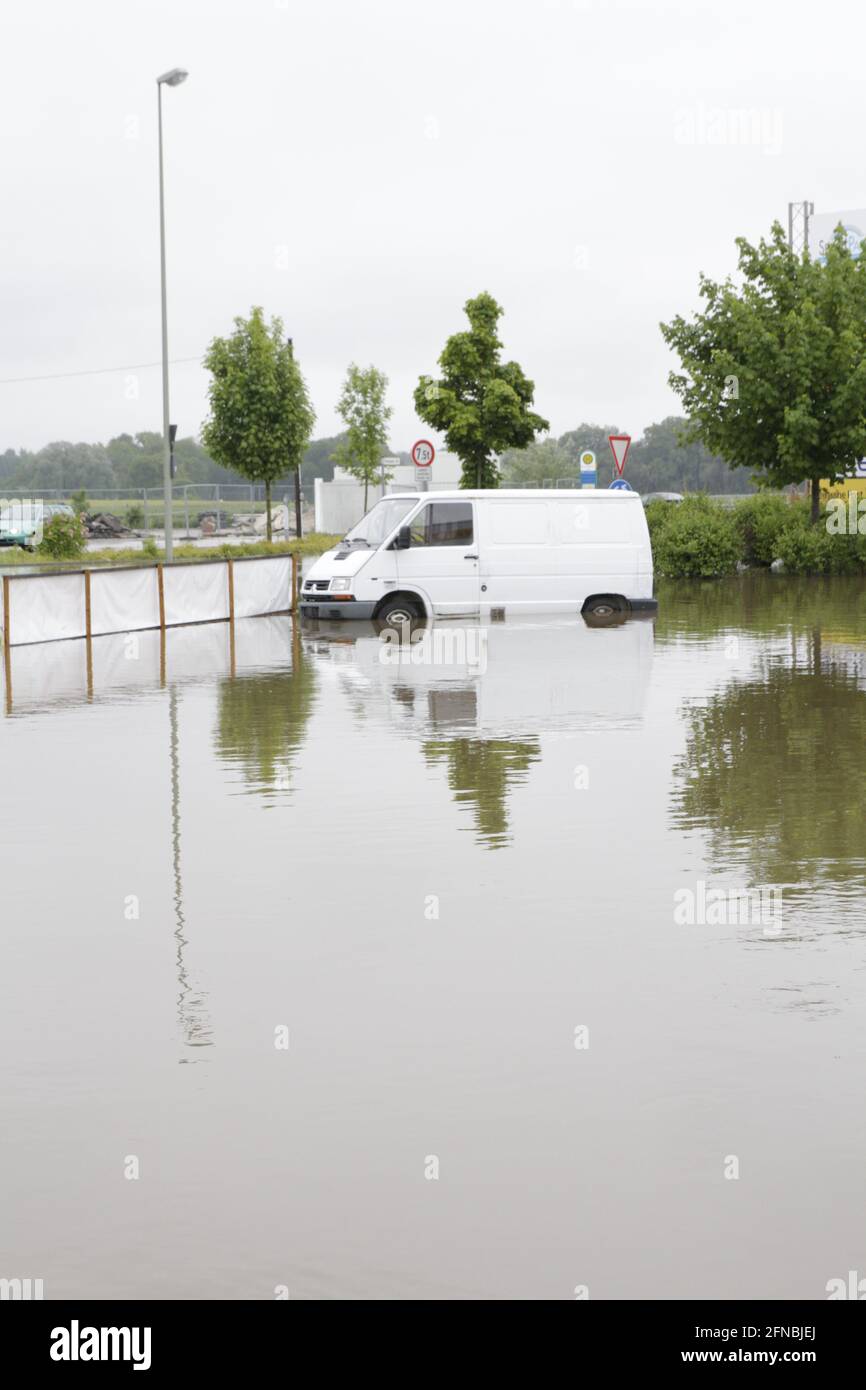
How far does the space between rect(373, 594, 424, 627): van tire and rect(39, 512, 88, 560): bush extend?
2530 centimetres

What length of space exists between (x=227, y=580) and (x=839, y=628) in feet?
30.6

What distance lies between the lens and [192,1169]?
4.96 metres

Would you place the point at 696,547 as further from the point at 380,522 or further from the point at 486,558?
the point at 380,522

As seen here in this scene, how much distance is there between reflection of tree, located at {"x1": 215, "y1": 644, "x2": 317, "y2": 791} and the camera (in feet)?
40.1

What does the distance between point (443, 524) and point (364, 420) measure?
134 feet

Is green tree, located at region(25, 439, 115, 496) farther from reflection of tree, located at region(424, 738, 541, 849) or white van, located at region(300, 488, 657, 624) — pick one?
reflection of tree, located at region(424, 738, 541, 849)

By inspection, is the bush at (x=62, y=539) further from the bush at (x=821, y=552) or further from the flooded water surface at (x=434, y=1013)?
the flooded water surface at (x=434, y=1013)

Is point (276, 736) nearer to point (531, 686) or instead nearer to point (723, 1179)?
point (531, 686)

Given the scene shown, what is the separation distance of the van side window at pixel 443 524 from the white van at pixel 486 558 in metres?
0.01

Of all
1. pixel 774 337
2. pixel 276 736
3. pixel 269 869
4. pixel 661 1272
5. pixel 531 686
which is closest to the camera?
pixel 661 1272

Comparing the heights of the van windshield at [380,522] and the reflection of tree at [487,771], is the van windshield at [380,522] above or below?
above

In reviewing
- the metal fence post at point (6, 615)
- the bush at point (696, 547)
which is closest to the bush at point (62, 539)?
the bush at point (696, 547)

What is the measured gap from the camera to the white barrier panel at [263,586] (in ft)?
91.9
